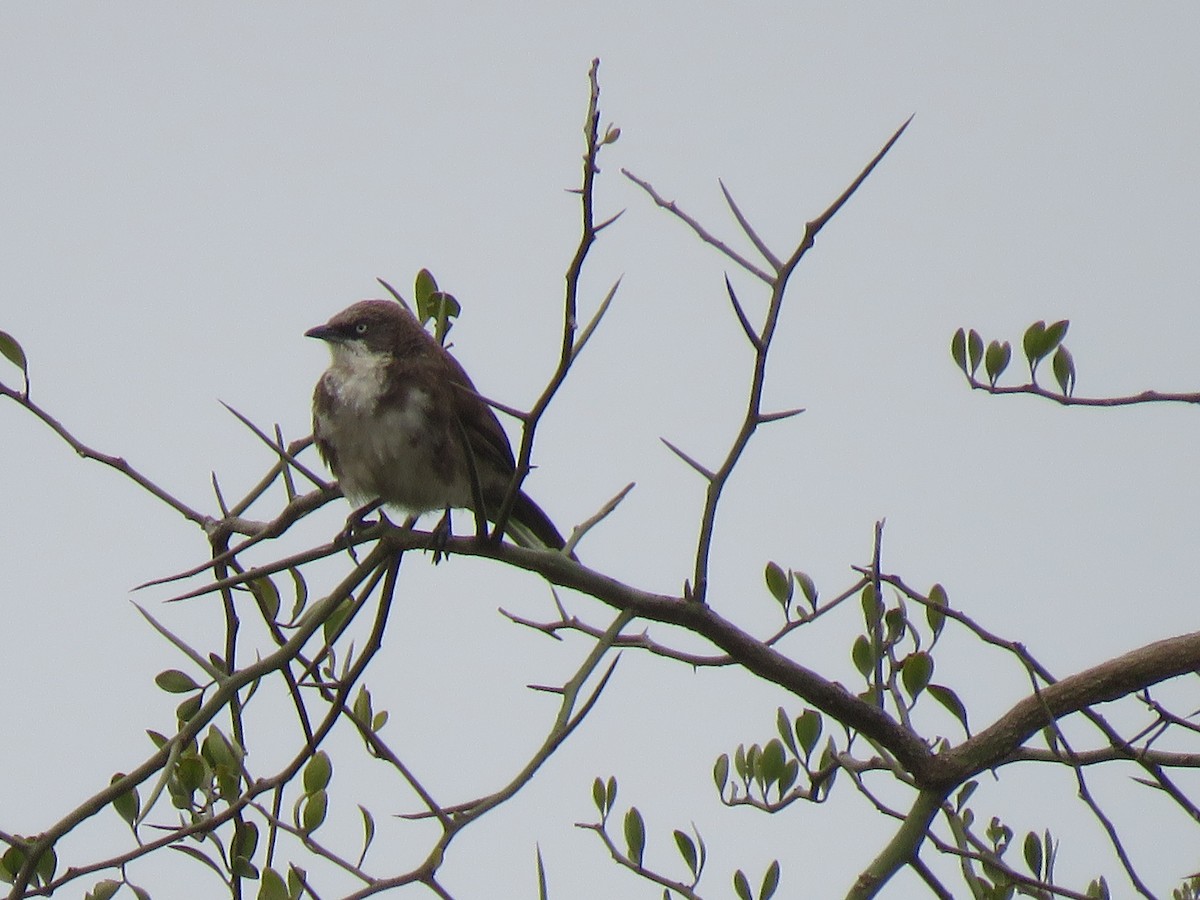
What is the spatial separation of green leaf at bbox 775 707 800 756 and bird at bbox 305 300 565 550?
1.20m

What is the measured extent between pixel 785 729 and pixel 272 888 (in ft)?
4.23

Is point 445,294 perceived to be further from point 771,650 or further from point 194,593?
point 771,650

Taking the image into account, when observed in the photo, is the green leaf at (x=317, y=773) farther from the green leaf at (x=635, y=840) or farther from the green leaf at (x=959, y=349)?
the green leaf at (x=959, y=349)

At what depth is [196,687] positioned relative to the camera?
3113mm

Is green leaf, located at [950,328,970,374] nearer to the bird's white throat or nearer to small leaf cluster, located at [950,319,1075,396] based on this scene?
small leaf cluster, located at [950,319,1075,396]

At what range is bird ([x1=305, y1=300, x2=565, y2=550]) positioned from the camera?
4.68 metres

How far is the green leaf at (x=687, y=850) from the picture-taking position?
3.29m

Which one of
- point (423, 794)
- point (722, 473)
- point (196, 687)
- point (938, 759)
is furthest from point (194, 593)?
point (938, 759)

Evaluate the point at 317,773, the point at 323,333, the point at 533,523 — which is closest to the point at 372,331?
the point at 323,333

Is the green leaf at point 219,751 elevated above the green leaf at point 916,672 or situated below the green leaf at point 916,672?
below

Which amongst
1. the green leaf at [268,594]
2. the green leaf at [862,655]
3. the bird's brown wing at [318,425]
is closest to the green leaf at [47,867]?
the green leaf at [268,594]

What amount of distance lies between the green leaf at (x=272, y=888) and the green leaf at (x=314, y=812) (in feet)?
0.61

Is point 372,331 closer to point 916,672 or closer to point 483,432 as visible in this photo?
point 483,432

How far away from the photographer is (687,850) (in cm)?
330
